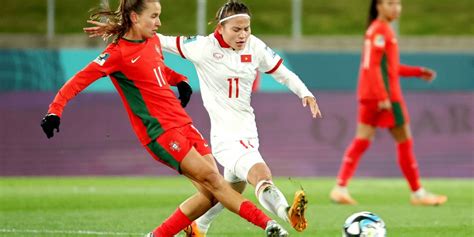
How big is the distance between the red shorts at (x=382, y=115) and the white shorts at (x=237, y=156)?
16.9ft

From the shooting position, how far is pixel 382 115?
14031 millimetres

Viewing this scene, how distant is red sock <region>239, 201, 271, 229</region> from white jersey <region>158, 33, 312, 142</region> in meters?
0.89

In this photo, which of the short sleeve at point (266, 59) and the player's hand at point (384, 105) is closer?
the short sleeve at point (266, 59)

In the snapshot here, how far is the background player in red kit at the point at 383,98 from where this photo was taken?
14.0 m

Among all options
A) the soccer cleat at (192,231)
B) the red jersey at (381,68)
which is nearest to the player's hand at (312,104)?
the soccer cleat at (192,231)

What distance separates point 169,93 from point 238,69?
0.72 metres

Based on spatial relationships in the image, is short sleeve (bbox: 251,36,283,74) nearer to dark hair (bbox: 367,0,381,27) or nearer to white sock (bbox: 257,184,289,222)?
white sock (bbox: 257,184,289,222)

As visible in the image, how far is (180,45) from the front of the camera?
9352mm

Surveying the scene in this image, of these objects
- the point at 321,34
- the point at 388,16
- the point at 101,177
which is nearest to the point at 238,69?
the point at 388,16

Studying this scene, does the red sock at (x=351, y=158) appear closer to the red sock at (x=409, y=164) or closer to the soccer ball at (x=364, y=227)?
the red sock at (x=409, y=164)

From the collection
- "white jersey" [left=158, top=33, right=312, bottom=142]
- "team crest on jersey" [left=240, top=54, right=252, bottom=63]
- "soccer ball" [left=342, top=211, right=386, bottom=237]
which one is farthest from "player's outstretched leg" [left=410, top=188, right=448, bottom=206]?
"soccer ball" [left=342, top=211, right=386, bottom=237]

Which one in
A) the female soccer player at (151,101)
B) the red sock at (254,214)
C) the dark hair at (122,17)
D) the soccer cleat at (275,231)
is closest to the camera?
the soccer cleat at (275,231)

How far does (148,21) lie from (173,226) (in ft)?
5.13

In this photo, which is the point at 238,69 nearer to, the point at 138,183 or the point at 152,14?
the point at 152,14
